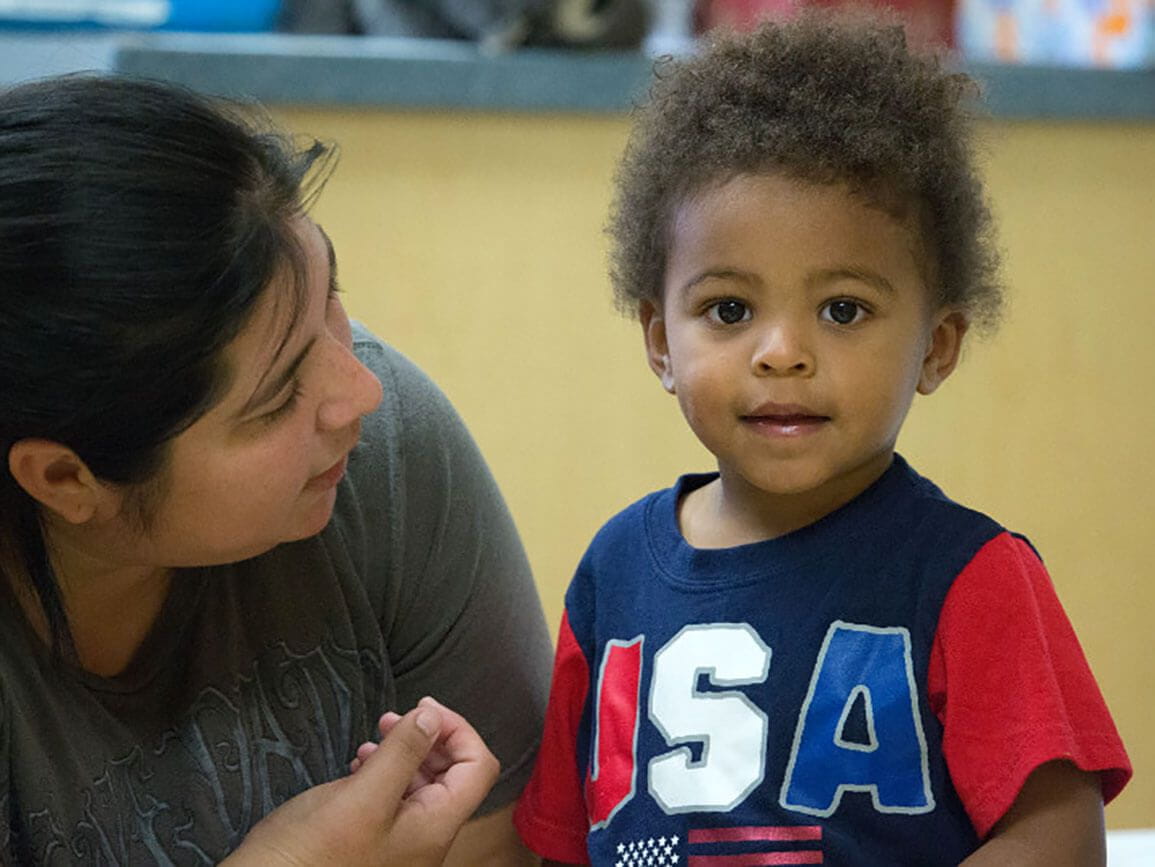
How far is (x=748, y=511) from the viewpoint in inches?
49.7

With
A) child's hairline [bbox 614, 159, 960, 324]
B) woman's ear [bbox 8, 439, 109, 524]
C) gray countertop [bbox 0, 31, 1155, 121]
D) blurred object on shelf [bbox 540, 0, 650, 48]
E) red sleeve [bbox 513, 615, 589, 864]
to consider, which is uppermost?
blurred object on shelf [bbox 540, 0, 650, 48]

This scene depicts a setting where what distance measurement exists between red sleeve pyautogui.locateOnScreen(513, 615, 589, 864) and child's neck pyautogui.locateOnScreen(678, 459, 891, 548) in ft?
0.44

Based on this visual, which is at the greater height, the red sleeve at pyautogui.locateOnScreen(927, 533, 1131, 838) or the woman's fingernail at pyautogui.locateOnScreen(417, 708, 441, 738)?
the red sleeve at pyautogui.locateOnScreen(927, 533, 1131, 838)

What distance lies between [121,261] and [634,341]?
1.53 meters

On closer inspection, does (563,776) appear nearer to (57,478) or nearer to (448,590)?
(448,590)

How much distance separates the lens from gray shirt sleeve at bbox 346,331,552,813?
1.41m

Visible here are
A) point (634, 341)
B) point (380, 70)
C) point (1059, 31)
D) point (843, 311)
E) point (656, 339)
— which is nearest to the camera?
point (843, 311)

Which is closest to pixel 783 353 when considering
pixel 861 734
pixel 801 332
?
pixel 801 332

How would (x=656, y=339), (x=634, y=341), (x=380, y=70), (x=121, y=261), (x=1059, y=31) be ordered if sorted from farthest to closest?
1. (x=1059, y=31)
2. (x=634, y=341)
3. (x=380, y=70)
4. (x=656, y=339)
5. (x=121, y=261)

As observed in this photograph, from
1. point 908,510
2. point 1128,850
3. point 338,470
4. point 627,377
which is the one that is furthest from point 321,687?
point 627,377

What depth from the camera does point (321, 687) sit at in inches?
54.0

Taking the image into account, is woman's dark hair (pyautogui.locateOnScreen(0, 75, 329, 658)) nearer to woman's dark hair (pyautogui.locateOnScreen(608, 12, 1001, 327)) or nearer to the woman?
the woman

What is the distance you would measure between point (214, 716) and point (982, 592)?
59 cm

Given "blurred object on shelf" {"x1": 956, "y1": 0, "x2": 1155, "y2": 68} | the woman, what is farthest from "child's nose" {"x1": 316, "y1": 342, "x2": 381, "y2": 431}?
"blurred object on shelf" {"x1": 956, "y1": 0, "x2": 1155, "y2": 68}
